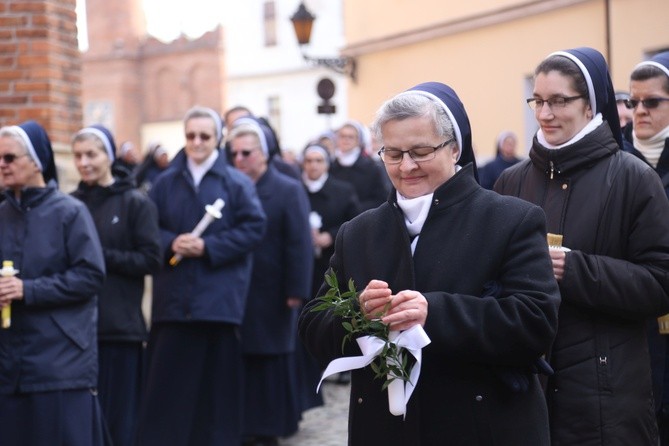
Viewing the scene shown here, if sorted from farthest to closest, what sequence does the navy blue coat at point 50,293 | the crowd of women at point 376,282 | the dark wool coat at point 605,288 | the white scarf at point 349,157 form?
the white scarf at point 349,157, the navy blue coat at point 50,293, the dark wool coat at point 605,288, the crowd of women at point 376,282

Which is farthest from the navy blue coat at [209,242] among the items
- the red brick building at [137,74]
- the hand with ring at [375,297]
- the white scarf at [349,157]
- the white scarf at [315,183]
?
the red brick building at [137,74]

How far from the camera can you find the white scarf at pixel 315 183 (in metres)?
11.9

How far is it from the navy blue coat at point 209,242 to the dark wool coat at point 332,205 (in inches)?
116

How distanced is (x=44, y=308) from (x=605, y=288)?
305 centimetres

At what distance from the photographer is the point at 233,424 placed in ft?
28.0

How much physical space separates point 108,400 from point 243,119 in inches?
107

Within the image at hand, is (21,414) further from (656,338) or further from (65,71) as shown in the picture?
(65,71)

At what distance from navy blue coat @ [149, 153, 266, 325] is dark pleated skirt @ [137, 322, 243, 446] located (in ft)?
0.59

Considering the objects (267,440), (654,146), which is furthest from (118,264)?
(654,146)

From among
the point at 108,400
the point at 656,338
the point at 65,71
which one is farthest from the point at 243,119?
the point at 656,338

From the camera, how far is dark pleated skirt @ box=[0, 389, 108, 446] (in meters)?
6.48

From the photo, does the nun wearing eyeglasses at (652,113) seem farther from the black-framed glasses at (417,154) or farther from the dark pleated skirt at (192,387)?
the dark pleated skirt at (192,387)

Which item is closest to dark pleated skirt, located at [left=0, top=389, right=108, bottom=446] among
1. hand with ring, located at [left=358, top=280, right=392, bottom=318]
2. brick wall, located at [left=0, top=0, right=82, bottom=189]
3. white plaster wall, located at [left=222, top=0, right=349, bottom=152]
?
hand with ring, located at [left=358, top=280, right=392, bottom=318]

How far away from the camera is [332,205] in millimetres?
11711
